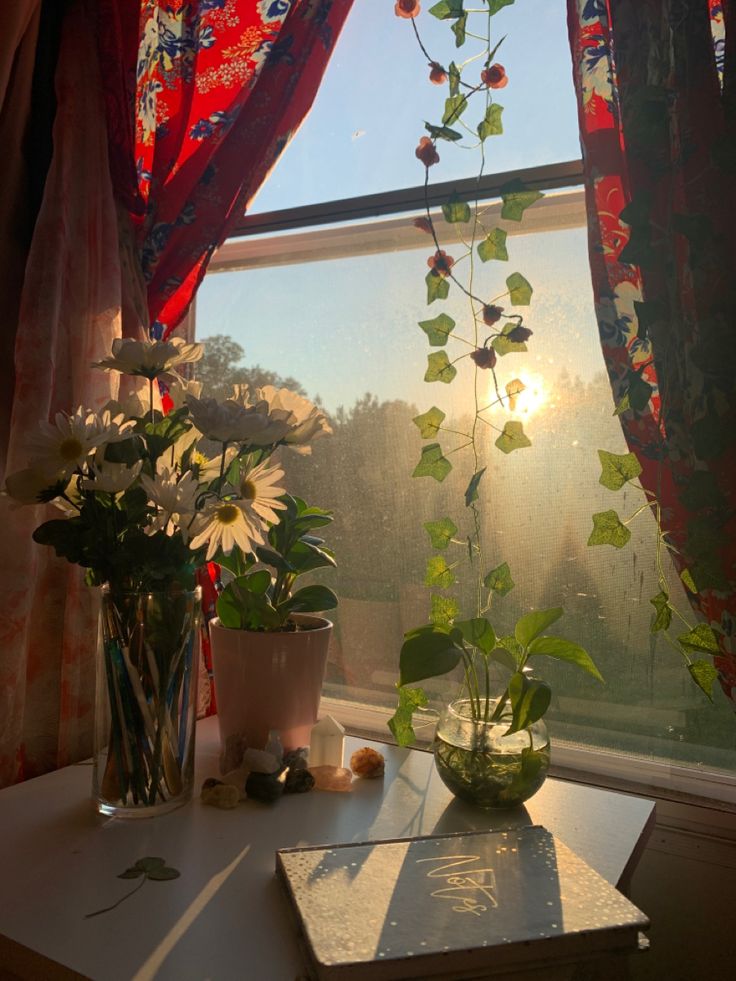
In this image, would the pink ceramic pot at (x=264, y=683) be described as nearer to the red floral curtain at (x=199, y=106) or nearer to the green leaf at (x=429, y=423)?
the green leaf at (x=429, y=423)

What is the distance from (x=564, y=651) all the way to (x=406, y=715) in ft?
0.94

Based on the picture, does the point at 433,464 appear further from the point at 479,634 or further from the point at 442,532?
the point at 479,634

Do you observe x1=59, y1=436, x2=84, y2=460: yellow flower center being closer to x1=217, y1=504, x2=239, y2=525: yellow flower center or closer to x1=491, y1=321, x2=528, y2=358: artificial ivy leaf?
x1=217, y1=504, x2=239, y2=525: yellow flower center

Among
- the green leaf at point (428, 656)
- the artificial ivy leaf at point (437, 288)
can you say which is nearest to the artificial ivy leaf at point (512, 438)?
the artificial ivy leaf at point (437, 288)

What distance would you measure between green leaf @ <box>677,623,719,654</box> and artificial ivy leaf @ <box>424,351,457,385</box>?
1.65 feet

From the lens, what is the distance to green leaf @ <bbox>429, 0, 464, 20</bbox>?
1091 millimetres

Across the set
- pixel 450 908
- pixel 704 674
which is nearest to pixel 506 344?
pixel 704 674

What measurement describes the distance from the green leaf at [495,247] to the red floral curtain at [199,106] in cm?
43

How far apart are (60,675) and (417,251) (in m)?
0.98

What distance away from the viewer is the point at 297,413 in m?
0.94

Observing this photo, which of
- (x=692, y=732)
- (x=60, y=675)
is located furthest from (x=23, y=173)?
(x=692, y=732)

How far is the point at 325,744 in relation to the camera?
1059 mm

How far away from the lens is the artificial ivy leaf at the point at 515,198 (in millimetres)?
1119

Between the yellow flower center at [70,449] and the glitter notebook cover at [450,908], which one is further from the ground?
the yellow flower center at [70,449]
